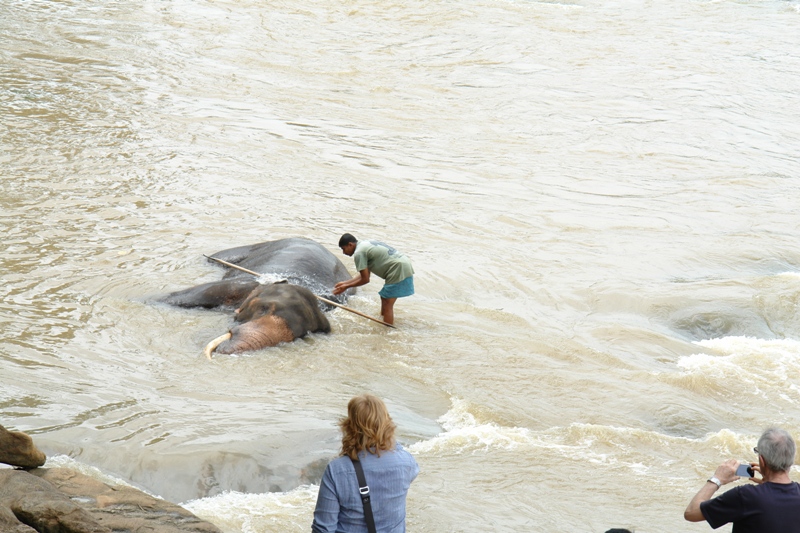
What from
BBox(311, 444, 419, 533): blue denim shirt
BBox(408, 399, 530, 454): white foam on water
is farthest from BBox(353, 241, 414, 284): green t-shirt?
BBox(311, 444, 419, 533): blue denim shirt

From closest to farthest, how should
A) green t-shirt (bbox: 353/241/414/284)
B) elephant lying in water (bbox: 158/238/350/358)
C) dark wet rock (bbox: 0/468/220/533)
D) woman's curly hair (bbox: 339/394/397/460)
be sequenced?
woman's curly hair (bbox: 339/394/397/460), dark wet rock (bbox: 0/468/220/533), elephant lying in water (bbox: 158/238/350/358), green t-shirt (bbox: 353/241/414/284)

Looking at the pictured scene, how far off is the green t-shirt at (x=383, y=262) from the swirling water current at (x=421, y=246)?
2.13 ft

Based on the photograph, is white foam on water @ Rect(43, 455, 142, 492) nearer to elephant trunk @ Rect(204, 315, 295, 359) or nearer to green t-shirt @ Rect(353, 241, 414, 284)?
elephant trunk @ Rect(204, 315, 295, 359)

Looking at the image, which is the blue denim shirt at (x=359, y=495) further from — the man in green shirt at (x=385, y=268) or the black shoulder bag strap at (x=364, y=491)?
the man in green shirt at (x=385, y=268)

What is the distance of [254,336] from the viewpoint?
9.20m

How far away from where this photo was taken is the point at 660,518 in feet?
21.4

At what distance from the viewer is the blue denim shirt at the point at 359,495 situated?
13.7 ft

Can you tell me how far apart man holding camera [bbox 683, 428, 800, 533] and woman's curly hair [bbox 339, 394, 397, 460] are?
1565 mm

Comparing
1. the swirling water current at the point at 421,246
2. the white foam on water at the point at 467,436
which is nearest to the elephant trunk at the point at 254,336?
the swirling water current at the point at 421,246

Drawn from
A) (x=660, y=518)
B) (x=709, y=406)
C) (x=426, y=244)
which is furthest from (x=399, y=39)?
(x=660, y=518)

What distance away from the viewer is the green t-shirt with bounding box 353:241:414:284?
10.2 m

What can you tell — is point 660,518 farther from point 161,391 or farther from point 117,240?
point 117,240

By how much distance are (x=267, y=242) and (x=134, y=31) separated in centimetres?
1526

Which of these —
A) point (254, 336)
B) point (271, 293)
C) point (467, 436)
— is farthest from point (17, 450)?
point (271, 293)
